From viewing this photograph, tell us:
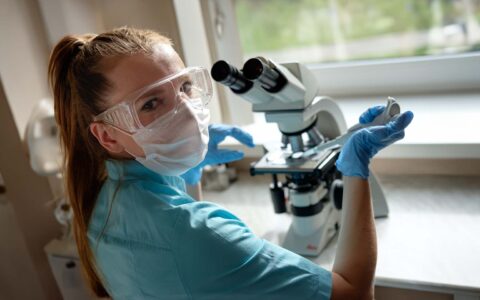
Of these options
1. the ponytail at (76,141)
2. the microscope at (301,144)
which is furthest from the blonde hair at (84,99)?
the microscope at (301,144)

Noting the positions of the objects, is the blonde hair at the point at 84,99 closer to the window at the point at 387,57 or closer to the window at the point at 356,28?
the window at the point at 387,57

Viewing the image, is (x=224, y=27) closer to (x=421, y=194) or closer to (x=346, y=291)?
(x=421, y=194)

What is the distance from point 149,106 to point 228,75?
218 mm

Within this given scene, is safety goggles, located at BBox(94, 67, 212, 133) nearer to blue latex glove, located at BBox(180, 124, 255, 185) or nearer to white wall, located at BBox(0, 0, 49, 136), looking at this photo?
blue latex glove, located at BBox(180, 124, 255, 185)

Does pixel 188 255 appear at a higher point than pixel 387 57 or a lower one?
lower

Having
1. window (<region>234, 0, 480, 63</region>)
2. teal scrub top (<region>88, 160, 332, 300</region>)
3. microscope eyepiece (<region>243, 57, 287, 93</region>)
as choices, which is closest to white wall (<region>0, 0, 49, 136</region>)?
window (<region>234, 0, 480, 63</region>)

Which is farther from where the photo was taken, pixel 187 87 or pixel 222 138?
pixel 222 138

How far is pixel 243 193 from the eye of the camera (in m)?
1.70

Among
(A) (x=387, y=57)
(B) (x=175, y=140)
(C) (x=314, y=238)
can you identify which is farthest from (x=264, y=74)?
(A) (x=387, y=57)

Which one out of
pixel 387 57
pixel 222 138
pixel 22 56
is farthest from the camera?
pixel 387 57

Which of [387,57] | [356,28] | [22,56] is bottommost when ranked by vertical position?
[387,57]

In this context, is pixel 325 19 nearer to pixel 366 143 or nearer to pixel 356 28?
pixel 356 28

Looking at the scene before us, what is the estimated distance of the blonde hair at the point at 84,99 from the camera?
96cm

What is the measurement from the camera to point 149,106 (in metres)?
0.96
